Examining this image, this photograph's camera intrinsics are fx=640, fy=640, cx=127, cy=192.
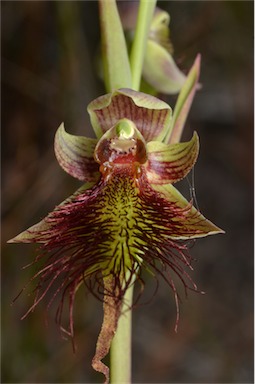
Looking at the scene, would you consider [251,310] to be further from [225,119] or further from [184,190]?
[225,119]

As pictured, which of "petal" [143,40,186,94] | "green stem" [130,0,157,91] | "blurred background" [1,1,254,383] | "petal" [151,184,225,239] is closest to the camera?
"petal" [151,184,225,239]

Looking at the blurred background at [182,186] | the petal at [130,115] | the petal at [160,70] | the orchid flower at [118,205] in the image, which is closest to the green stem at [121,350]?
the orchid flower at [118,205]

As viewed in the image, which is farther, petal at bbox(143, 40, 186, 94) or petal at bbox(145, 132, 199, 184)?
petal at bbox(143, 40, 186, 94)

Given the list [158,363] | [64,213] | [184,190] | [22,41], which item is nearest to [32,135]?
[22,41]

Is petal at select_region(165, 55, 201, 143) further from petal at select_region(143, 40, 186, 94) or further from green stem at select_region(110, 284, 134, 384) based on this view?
green stem at select_region(110, 284, 134, 384)

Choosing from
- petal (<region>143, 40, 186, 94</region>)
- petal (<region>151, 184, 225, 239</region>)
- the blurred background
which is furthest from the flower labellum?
the blurred background

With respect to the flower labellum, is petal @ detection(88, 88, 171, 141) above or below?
above
